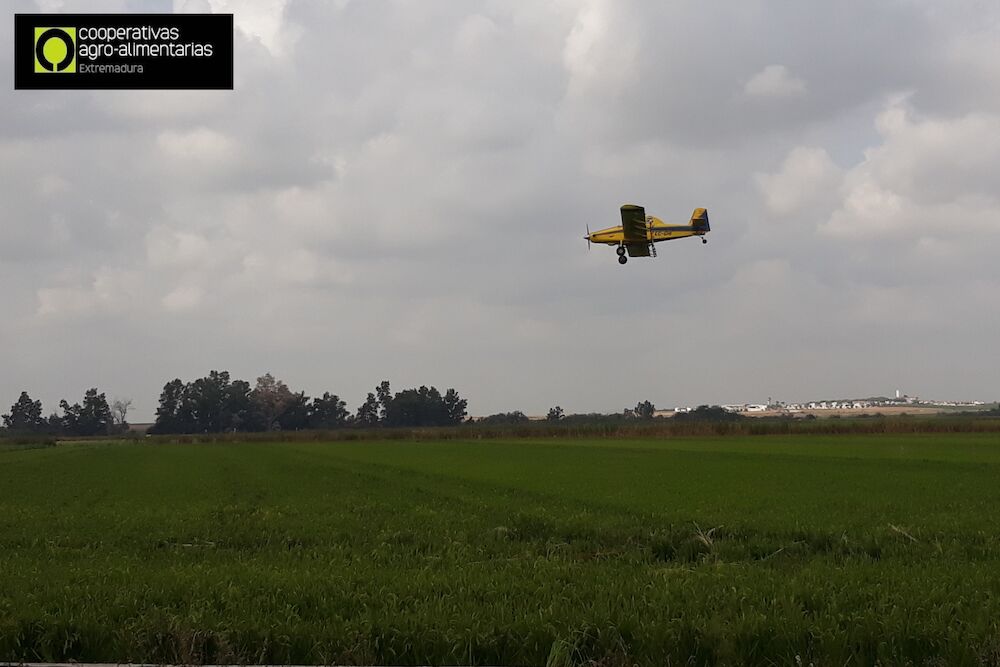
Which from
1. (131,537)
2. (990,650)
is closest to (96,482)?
(131,537)

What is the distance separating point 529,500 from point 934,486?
14.9 meters

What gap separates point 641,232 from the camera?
5191cm

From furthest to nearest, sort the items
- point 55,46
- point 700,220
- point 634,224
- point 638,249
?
point 700,220 → point 638,249 → point 634,224 → point 55,46

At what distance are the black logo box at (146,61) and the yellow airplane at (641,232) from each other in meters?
31.0

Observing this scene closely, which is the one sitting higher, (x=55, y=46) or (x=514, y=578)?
(x=55, y=46)

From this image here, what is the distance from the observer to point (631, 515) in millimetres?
20828

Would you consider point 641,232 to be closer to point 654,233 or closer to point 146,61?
point 654,233

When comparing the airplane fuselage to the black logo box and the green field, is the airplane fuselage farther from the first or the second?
the black logo box

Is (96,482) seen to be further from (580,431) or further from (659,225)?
(580,431)

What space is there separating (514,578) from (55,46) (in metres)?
20.7

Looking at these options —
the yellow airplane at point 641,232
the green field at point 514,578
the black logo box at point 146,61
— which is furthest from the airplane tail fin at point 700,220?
the black logo box at point 146,61

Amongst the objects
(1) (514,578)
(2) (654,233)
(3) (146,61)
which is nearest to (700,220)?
(2) (654,233)

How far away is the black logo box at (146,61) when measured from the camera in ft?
73.1

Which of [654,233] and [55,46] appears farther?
[654,233]
